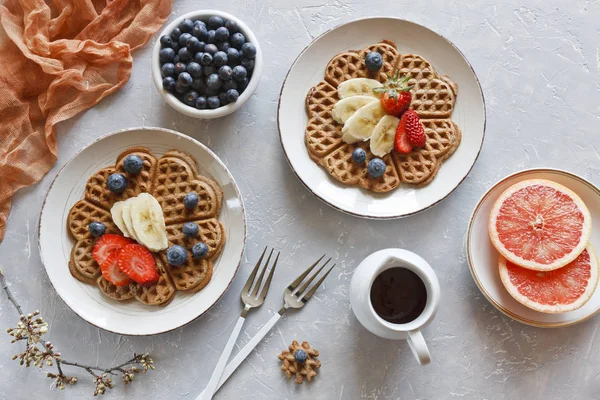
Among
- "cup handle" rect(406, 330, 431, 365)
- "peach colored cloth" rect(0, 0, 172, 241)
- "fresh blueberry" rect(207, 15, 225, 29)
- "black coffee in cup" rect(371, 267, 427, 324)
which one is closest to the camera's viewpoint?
"cup handle" rect(406, 330, 431, 365)

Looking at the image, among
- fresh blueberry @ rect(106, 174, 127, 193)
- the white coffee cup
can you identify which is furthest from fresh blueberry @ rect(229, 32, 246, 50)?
the white coffee cup

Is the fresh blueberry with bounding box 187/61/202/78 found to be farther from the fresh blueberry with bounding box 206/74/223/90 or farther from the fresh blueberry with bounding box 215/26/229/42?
the fresh blueberry with bounding box 215/26/229/42

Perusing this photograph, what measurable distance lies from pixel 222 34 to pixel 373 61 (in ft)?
2.33

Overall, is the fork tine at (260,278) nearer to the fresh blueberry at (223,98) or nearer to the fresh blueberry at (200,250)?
the fresh blueberry at (200,250)

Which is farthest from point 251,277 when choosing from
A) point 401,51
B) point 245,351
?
point 401,51

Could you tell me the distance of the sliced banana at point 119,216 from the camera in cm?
292

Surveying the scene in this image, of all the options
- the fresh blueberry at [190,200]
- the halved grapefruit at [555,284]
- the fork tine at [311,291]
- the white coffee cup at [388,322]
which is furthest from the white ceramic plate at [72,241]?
the halved grapefruit at [555,284]

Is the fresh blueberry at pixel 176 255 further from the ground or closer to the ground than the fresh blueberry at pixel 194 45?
closer to the ground

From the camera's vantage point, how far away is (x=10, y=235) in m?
3.13

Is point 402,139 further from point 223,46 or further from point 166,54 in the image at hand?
point 166,54

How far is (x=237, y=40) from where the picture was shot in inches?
115

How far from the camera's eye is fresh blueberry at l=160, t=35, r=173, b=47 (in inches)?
115

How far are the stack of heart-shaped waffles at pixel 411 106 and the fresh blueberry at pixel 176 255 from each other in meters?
0.75

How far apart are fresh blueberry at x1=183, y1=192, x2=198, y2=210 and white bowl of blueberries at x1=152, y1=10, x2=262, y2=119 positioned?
0.36m
